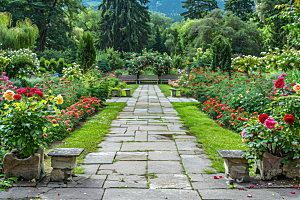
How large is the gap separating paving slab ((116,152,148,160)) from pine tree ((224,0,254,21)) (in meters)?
34.6

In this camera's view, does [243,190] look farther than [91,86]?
No

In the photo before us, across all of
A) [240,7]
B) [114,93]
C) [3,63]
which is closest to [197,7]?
[240,7]

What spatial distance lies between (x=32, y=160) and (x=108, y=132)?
2501 millimetres

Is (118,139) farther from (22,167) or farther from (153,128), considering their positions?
(22,167)

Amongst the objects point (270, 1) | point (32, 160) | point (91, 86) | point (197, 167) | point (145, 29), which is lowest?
point (197, 167)

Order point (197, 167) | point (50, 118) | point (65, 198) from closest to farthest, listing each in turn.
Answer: point (65, 198), point (197, 167), point (50, 118)

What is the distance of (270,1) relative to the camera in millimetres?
26141

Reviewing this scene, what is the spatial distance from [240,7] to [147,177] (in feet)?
122

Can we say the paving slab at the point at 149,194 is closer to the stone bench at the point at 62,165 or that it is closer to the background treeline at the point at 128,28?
the stone bench at the point at 62,165

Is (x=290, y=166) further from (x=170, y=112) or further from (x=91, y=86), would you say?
(x=91, y=86)

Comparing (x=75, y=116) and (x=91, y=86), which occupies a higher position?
(x=91, y=86)

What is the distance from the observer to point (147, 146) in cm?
431

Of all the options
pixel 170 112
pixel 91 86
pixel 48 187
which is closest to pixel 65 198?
pixel 48 187

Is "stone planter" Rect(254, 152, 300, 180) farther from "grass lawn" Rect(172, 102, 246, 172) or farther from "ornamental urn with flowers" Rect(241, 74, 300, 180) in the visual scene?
"grass lawn" Rect(172, 102, 246, 172)
